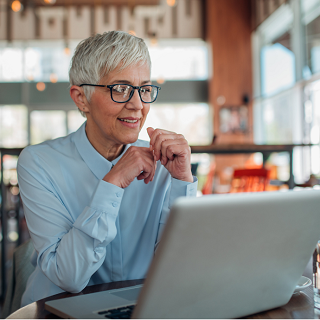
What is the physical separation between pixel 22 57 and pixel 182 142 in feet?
32.4

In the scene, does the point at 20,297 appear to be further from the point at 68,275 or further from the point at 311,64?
the point at 311,64

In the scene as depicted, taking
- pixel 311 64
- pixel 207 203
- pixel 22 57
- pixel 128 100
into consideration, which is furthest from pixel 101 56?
pixel 22 57

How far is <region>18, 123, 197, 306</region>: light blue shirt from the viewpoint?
0.88 meters

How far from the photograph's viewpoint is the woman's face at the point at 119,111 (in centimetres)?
113

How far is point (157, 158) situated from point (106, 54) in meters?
0.36

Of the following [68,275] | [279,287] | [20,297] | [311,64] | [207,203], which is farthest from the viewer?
Result: [311,64]

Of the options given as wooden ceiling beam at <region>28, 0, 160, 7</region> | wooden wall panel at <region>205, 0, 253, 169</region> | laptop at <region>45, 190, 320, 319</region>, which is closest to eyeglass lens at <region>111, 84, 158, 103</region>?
laptop at <region>45, 190, 320, 319</region>

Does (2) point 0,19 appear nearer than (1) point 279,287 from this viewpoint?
No

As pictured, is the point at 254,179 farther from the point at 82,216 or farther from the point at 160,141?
the point at 82,216

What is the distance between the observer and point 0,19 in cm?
959

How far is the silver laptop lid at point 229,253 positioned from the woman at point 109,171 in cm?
42

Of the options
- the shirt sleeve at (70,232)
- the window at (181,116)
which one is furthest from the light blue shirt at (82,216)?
the window at (181,116)

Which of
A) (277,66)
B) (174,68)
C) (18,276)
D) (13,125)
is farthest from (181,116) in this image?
(18,276)

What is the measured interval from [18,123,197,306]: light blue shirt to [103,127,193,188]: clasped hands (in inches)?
2.0
